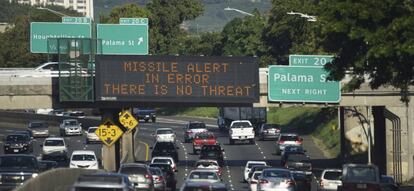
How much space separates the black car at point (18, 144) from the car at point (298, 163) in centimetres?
2081

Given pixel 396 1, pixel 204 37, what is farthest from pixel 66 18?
pixel 204 37

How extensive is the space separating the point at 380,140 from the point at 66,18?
836 inches

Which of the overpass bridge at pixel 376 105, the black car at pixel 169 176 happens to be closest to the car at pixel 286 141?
the overpass bridge at pixel 376 105

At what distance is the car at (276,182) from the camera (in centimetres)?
4678

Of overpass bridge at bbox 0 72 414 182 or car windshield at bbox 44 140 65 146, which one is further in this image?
car windshield at bbox 44 140 65 146

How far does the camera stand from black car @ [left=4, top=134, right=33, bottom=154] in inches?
3204

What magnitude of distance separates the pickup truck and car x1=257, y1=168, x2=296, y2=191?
4402 centimetres

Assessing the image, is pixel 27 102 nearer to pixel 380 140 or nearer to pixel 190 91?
pixel 190 91

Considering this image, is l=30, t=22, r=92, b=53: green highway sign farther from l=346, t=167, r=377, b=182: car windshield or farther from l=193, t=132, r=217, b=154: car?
l=346, t=167, r=377, b=182: car windshield

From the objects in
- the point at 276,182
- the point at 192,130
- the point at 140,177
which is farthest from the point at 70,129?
the point at 140,177

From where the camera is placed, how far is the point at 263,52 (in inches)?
5197

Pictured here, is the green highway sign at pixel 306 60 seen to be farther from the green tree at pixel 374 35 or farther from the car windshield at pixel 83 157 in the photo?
the green tree at pixel 374 35

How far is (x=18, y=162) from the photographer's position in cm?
4834

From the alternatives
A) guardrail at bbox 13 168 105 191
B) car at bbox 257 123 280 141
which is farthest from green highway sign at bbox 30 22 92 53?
guardrail at bbox 13 168 105 191
